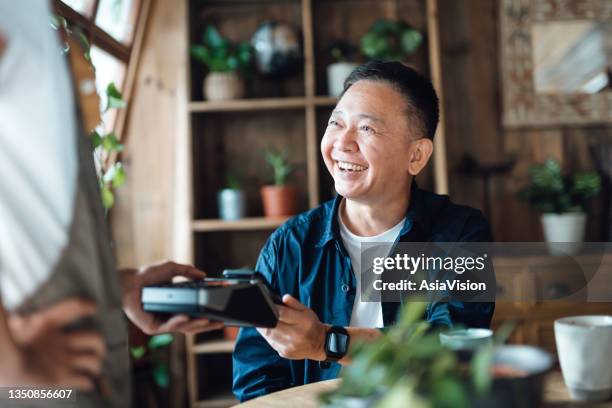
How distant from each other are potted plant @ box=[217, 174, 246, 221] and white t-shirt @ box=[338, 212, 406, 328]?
134 centimetres

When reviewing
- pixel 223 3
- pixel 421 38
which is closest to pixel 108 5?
pixel 223 3

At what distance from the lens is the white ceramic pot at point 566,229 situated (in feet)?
9.39

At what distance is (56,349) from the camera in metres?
0.66

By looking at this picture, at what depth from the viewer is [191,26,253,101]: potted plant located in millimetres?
2938

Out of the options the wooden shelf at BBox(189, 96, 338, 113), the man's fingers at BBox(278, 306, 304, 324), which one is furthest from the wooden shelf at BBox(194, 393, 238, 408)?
the man's fingers at BBox(278, 306, 304, 324)

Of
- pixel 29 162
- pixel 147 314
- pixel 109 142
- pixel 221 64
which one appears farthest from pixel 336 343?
pixel 221 64

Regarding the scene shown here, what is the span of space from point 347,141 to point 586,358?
0.90 meters

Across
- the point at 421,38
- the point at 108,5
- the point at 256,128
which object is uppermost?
the point at 108,5

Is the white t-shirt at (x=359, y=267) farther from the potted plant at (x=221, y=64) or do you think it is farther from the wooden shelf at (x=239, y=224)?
the potted plant at (x=221, y=64)

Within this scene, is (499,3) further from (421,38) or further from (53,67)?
(53,67)

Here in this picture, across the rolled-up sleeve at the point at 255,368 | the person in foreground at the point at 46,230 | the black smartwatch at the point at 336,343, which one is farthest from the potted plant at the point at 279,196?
the person in foreground at the point at 46,230

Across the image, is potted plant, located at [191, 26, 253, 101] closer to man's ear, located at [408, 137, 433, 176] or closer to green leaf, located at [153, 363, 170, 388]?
green leaf, located at [153, 363, 170, 388]

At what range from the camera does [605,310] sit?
2697mm

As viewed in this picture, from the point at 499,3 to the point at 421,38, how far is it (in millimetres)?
527
